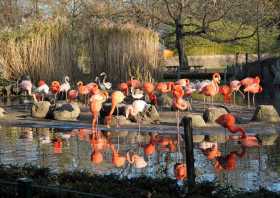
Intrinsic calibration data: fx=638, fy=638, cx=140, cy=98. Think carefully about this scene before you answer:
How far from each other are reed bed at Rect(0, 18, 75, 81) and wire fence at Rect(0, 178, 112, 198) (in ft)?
74.0

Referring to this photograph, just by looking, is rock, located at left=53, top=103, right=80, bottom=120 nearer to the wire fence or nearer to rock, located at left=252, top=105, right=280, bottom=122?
rock, located at left=252, top=105, right=280, bottom=122

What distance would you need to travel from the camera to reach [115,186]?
271 inches

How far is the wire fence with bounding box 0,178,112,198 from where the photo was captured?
6.11 m

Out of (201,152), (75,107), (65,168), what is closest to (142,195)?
(65,168)

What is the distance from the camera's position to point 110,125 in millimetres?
16594

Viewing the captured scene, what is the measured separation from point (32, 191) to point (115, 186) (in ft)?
3.11

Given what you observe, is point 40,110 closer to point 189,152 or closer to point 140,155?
point 140,155

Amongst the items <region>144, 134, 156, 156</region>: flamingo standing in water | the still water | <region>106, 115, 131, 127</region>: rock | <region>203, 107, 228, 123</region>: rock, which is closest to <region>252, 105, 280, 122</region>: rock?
<region>203, 107, 228, 123</region>: rock

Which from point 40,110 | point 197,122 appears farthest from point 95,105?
point 40,110

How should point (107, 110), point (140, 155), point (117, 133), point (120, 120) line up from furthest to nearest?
1. point (107, 110)
2. point (120, 120)
3. point (117, 133)
4. point (140, 155)

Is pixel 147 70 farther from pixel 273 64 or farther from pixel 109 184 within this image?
pixel 109 184

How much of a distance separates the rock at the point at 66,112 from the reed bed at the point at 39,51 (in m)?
10.8

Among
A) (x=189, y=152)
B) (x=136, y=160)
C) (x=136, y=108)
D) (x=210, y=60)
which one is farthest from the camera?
(x=210, y=60)

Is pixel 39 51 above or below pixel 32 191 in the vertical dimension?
above
